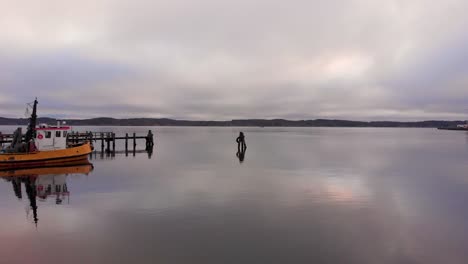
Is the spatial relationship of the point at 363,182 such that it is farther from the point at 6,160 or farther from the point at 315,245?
the point at 6,160

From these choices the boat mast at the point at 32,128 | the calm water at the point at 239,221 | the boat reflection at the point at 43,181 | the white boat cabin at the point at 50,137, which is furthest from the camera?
the white boat cabin at the point at 50,137

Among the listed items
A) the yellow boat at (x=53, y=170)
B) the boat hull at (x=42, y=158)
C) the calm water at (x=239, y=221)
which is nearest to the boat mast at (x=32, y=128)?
the boat hull at (x=42, y=158)

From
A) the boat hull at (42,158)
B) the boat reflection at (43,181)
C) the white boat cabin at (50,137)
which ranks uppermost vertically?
the white boat cabin at (50,137)

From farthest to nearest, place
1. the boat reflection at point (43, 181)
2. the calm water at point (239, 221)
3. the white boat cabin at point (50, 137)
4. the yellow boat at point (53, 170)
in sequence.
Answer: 1. the white boat cabin at point (50, 137)
2. the yellow boat at point (53, 170)
3. the boat reflection at point (43, 181)
4. the calm water at point (239, 221)

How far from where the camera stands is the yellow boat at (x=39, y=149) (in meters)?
34.3

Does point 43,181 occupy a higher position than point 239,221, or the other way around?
point 239,221

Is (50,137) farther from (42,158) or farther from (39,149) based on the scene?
(42,158)

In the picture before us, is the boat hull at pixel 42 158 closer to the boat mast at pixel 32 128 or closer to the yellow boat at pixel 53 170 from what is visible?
the yellow boat at pixel 53 170

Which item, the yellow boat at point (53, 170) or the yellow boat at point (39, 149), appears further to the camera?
the yellow boat at point (39, 149)

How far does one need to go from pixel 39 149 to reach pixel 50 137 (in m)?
1.63

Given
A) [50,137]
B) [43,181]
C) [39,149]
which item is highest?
[50,137]

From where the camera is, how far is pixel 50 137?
37.2 metres

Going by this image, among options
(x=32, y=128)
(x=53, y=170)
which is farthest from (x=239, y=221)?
(x=32, y=128)

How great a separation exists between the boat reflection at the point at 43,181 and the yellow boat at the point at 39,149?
1159mm
